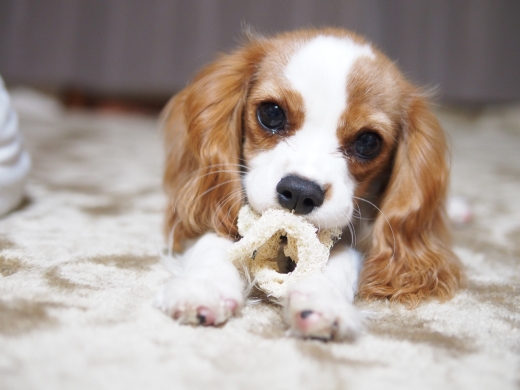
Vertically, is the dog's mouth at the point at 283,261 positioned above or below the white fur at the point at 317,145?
below

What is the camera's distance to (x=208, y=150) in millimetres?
1419

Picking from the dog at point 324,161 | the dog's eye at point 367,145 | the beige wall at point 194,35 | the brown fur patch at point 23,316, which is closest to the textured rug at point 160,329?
the brown fur patch at point 23,316

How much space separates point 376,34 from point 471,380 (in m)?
4.65

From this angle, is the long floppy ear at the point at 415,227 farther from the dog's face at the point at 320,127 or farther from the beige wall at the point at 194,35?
the beige wall at the point at 194,35

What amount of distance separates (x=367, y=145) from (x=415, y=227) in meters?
0.27

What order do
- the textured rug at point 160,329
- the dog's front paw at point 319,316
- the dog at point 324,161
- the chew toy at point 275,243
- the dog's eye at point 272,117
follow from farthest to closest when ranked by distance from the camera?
the dog's eye at point 272,117 → the dog at point 324,161 → the chew toy at point 275,243 → the dog's front paw at point 319,316 → the textured rug at point 160,329

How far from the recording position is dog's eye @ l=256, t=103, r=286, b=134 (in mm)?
1379

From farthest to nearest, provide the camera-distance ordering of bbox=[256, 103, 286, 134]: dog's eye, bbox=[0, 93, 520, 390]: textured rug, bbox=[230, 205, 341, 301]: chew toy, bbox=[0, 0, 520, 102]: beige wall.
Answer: bbox=[0, 0, 520, 102]: beige wall, bbox=[256, 103, 286, 134]: dog's eye, bbox=[230, 205, 341, 301]: chew toy, bbox=[0, 93, 520, 390]: textured rug

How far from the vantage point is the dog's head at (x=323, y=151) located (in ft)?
4.25

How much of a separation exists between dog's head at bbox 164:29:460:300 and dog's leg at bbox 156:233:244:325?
184 millimetres

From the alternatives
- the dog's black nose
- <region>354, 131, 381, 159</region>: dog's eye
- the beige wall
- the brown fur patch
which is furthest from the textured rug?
the beige wall

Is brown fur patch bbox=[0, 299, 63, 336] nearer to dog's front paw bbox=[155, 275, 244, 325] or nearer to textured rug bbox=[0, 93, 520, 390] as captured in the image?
textured rug bbox=[0, 93, 520, 390]

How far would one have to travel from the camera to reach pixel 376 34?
199 inches

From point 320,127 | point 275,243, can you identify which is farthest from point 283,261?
point 320,127
